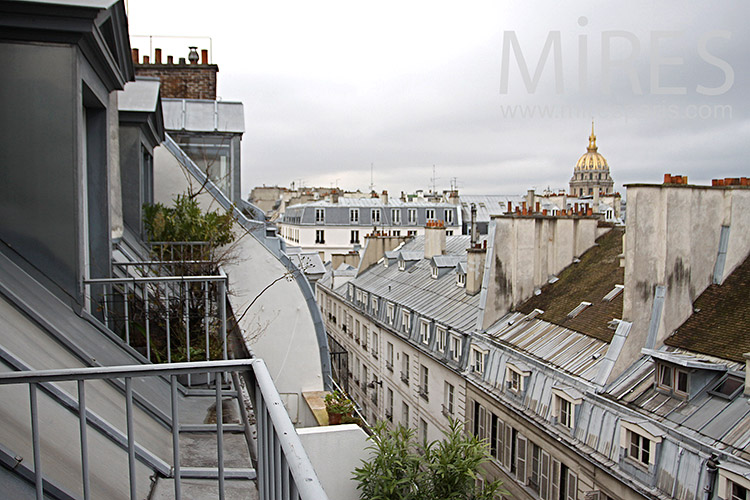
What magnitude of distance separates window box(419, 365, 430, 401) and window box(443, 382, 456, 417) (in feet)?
5.07

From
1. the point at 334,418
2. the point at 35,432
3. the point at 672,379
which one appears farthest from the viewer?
the point at 672,379

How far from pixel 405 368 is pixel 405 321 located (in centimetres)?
194

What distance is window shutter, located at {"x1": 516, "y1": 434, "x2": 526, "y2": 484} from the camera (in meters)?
15.1

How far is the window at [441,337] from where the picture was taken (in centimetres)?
2041

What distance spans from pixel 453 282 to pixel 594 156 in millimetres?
130216

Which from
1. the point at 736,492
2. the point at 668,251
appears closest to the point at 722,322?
the point at 668,251

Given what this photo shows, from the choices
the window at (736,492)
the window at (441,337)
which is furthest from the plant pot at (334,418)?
the window at (441,337)

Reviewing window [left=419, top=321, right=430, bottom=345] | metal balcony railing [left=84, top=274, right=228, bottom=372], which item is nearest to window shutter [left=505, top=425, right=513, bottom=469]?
window [left=419, top=321, right=430, bottom=345]

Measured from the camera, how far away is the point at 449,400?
19797 mm

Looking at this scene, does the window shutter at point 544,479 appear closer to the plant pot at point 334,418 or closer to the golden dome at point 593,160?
the plant pot at point 334,418

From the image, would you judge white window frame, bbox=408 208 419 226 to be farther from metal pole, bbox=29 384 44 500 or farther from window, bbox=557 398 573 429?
metal pole, bbox=29 384 44 500

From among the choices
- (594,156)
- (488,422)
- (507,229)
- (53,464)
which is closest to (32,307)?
(53,464)

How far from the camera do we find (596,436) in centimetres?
1254

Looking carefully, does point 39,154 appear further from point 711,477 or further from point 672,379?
point 672,379
